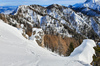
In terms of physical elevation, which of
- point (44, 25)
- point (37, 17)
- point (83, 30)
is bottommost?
point (83, 30)

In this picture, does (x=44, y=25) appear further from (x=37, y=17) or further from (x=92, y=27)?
(x=92, y=27)

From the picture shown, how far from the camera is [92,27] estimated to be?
198250mm

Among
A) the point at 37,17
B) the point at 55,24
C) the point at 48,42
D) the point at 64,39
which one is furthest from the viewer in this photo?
the point at 37,17

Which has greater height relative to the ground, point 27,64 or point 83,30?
point 27,64

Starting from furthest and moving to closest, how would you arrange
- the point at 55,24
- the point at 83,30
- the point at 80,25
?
the point at 80,25 < the point at 83,30 < the point at 55,24

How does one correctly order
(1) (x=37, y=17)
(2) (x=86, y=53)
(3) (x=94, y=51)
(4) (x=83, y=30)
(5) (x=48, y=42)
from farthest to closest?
(4) (x=83, y=30)
(1) (x=37, y=17)
(5) (x=48, y=42)
(3) (x=94, y=51)
(2) (x=86, y=53)

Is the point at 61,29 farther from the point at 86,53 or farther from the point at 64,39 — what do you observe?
the point at 86,53

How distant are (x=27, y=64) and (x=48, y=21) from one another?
141592mm

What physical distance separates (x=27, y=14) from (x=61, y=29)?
6196 cm

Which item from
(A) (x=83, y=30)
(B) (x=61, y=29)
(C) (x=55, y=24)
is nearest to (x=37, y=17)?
(C) (x=55, y=24)

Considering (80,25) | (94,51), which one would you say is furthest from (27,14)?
(94,51)

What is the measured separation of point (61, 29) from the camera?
137 metres

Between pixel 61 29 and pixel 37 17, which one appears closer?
pixel 61 29

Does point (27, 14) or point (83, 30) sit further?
point (83, 30)
